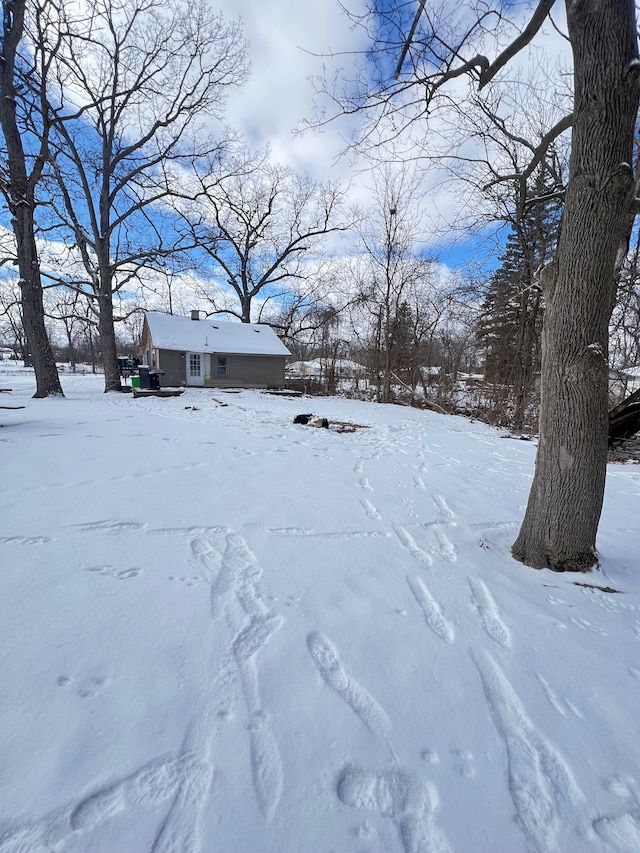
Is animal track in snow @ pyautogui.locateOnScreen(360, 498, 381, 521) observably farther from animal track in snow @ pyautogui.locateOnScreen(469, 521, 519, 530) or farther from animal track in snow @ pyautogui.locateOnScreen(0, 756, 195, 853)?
animal track in snow @ pyautogui.locateOnScreen(0, 756, 195, 853)

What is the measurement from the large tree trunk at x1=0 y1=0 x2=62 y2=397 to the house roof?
9245mm

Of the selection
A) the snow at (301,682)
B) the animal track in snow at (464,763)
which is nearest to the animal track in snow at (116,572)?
the snow at (301,682)

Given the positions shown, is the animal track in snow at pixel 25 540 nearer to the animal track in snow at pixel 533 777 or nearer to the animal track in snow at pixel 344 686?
the animal track in snow at pixel 344 686

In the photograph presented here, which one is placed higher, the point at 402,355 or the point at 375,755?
the point at 402,355

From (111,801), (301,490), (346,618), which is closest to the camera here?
(111,801)

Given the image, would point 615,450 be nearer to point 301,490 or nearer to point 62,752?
point 301,490

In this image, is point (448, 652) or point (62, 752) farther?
point (448, 652)

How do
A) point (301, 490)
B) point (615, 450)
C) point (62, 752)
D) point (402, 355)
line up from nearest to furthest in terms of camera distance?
point (62, 752) → point (301, 490) → point (615, 450) → point (402, 355)

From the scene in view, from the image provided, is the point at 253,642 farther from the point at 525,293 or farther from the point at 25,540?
the point at 525,293

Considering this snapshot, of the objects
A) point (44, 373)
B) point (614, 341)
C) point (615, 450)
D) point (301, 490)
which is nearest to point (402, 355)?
point (614, 341)

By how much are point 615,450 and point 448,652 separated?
754cm

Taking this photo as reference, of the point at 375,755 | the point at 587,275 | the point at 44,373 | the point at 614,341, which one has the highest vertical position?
the point at 614,341

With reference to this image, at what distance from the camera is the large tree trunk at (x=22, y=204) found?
9.41 meters

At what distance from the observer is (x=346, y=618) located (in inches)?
74.2
